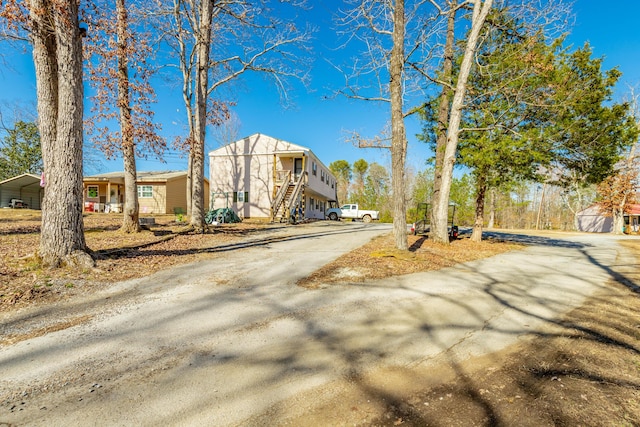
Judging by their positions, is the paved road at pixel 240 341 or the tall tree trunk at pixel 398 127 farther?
the tall tree trunk at pixel 398 127

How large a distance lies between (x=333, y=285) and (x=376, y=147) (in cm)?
567

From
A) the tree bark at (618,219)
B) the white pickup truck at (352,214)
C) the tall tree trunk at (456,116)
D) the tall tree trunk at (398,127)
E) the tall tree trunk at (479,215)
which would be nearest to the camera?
the tall tree trunk at (398,127)

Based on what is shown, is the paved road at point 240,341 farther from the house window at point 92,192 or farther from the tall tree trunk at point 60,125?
the house window at point 92,192

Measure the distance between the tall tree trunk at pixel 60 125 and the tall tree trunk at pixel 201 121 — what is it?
539 cm

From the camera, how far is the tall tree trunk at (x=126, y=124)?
838 centimetres

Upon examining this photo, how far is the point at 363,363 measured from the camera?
2584 mm

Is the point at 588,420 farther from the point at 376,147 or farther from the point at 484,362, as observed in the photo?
the point at 376,147

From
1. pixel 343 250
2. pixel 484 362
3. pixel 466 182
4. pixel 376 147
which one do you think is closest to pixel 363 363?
pixel 484 362

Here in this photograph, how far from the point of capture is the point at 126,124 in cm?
895

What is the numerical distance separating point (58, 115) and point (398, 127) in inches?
304

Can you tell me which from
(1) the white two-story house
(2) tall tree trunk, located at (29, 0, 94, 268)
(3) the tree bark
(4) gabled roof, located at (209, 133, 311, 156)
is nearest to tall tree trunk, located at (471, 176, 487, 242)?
(1) the white two-story house

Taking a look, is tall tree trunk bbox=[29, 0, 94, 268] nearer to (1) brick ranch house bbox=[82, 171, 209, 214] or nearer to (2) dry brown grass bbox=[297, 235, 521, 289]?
(2) dry brown grass bbox=[297, 235, 521, 289]

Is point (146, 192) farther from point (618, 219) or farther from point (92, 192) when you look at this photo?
point (618, 219)

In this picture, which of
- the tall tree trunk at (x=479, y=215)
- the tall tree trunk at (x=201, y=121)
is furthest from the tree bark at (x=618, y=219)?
the tall tree trunk at (x=201, y=121)
